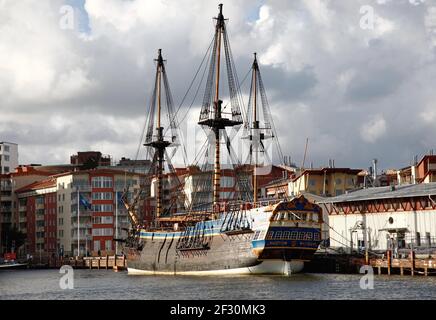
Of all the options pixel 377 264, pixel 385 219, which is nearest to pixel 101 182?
pixel 385 219

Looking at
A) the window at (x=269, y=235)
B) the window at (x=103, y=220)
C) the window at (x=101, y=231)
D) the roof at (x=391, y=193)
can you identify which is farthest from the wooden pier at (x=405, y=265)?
the window at (x=101, y=231)

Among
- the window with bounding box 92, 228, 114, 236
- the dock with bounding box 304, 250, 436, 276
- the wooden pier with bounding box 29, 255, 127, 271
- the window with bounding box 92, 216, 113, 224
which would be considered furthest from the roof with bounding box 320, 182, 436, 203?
the window with bounding box 92, 228, 114, 236

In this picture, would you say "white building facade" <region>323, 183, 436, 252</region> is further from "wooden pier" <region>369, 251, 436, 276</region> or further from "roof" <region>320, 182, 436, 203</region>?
"wooden pier" <region>369, 251, 436, 276</region>

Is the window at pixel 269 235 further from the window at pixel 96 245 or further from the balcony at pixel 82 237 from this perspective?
the balcony at pixel 82 237

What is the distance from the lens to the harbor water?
73000 millimetres

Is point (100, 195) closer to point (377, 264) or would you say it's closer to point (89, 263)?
point (89, 263)

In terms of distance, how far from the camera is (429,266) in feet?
303

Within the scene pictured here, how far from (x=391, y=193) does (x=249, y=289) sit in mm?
37479

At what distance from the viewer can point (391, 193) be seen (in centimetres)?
11112

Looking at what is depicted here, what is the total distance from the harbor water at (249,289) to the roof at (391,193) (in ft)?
48.4

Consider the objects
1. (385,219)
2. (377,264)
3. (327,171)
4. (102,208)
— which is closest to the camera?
(377,264)

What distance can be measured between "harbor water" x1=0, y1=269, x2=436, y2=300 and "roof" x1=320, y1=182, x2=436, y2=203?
14.8 meters
